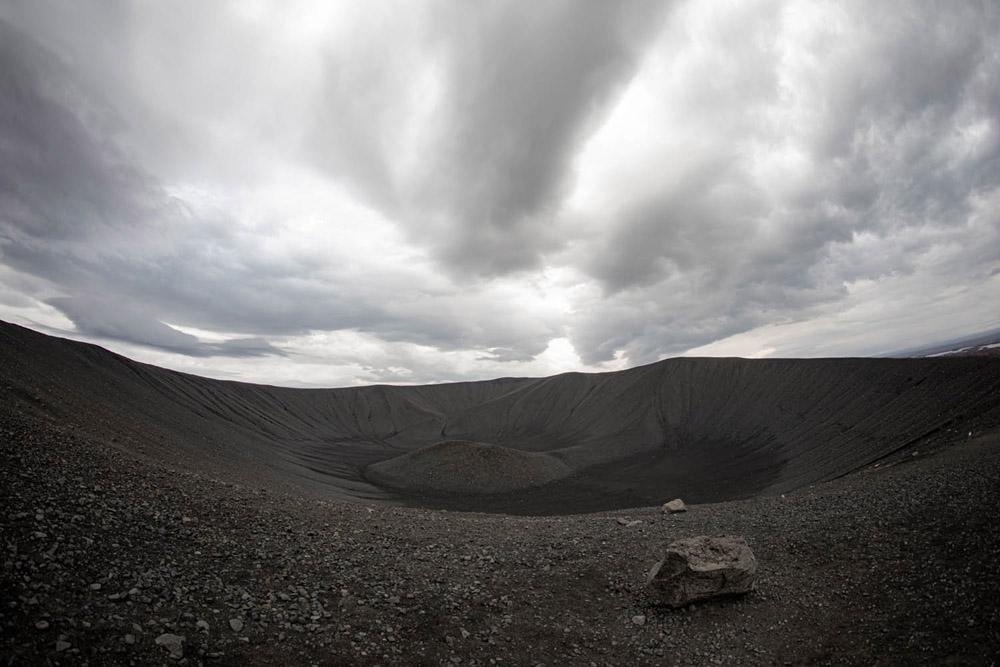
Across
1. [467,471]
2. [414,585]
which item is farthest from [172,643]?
[467,471]

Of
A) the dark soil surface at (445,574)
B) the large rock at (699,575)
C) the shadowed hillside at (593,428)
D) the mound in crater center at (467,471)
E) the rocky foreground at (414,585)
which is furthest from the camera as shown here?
the mound in crater center at (467,471)

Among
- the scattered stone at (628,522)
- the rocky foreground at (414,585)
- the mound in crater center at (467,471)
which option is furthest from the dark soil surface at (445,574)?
the mound in crater center at (467,471)

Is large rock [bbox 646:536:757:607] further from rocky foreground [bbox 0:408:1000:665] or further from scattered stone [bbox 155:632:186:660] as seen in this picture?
scattered stone [bbox 155:632:186:660]

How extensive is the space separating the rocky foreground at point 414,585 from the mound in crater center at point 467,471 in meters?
33.7

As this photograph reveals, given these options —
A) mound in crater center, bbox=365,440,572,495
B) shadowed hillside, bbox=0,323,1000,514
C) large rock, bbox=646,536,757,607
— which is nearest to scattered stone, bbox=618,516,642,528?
large rock, bbox=646,536,757,607

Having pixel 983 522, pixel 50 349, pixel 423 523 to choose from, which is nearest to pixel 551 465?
pixel 423 523

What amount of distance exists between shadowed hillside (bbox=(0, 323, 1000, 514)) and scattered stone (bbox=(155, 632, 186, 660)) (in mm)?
14871

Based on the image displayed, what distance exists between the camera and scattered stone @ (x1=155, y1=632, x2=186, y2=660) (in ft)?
20.3

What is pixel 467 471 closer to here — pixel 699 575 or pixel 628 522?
pixel 628 522

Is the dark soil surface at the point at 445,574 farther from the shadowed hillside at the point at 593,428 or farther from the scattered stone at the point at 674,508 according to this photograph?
the shadowed hillside at the point at 593,428

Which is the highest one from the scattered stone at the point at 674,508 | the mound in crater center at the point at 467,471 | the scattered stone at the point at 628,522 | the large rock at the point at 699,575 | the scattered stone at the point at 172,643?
the scattered stone at the point at 172,643

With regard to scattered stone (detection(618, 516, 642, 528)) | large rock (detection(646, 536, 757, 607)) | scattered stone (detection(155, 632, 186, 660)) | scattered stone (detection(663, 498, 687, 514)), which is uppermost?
scattered stone (detection(155, 632, 186, 660))

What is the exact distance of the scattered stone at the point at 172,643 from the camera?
20.3 feet

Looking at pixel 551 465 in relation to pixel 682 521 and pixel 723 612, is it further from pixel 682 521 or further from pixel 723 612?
pixel 723 612
